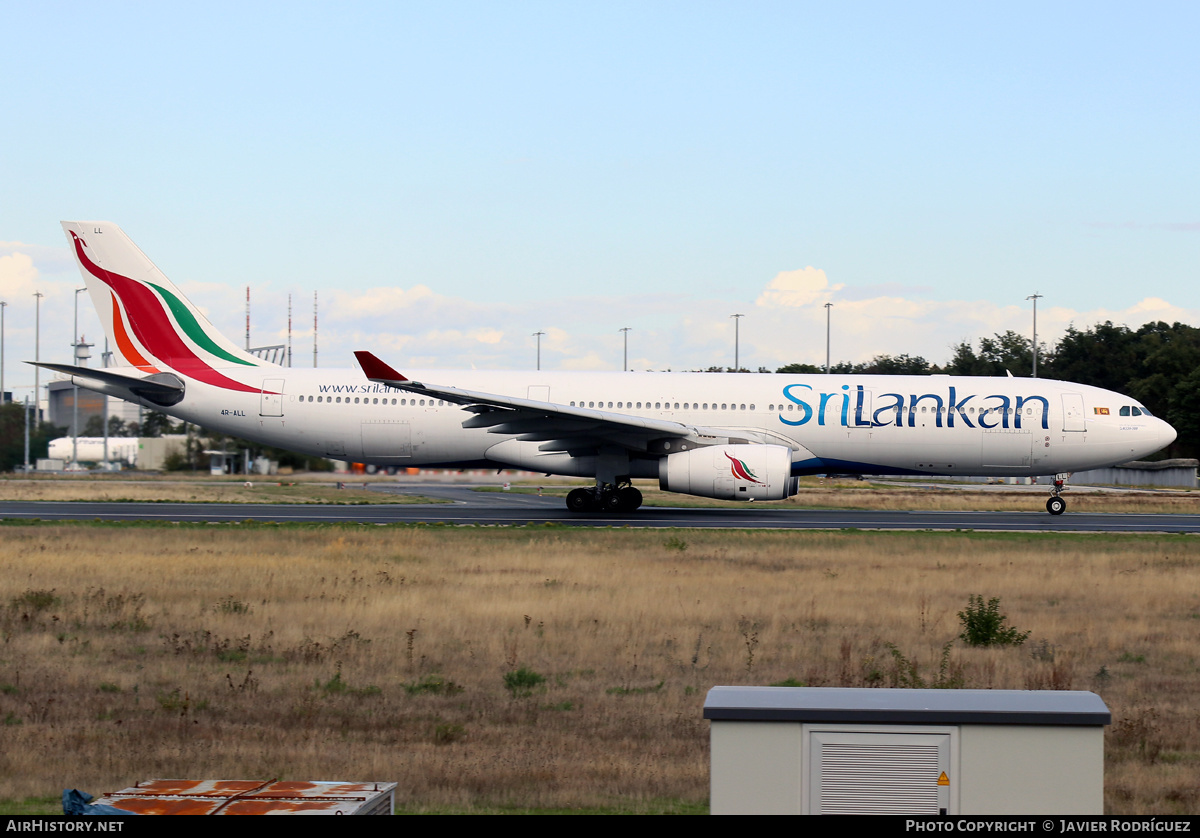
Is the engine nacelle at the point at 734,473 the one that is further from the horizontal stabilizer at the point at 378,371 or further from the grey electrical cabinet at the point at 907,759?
the grey electrical cabinet at the point at 907,759

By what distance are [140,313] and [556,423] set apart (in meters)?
11.3

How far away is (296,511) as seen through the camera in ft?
95.7

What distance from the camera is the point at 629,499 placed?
2800 cm

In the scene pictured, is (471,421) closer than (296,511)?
Yes

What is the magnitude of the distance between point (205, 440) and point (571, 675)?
196 feet

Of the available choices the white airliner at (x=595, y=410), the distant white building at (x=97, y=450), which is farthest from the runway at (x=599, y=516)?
the distant white building at (x=97, y=450)

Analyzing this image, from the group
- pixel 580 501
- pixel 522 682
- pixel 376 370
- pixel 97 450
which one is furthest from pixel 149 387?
pixel 97 450

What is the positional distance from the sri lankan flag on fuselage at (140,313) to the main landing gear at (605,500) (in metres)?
9.11

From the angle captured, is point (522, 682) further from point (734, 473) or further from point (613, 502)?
point (613, 502)

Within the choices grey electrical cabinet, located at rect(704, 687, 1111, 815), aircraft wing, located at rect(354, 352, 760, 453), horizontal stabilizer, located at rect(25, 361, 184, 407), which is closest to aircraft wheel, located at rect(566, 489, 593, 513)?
aircraft wing, located at rect(354, 352, 760, 453)

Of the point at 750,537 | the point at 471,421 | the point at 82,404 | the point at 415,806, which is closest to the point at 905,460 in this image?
the point at 750,537

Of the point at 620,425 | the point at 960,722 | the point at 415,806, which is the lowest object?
the point at 415,806

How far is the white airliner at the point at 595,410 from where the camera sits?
27578 mm

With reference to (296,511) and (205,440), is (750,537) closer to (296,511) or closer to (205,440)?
(296,511)
